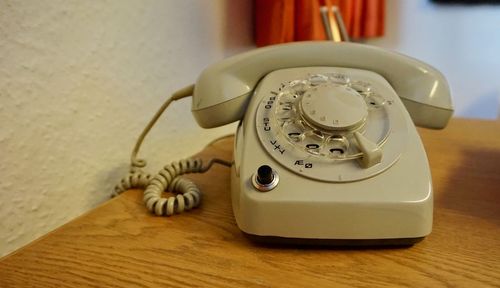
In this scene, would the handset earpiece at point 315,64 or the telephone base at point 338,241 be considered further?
the handset earpiece at point 315,64

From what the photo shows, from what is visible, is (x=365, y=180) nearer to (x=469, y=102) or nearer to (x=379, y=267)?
(x=379, y=267)

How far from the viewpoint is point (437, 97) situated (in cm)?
57

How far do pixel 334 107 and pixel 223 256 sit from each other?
198mm

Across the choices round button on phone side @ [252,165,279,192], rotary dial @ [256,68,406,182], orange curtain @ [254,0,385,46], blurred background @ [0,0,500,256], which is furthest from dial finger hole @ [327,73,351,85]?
orange curtain @ [254,0,385,46]

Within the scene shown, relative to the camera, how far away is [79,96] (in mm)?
588

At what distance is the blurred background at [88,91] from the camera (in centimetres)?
51

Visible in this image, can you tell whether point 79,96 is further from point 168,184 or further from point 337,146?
point 337,146

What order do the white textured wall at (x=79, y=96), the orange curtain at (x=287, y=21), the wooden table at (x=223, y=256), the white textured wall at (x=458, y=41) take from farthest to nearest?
the white textured wall at (x=458, y=41)
the orange curtain at (x=287, y=21)
the white textured wall at (x=79, y=96)
the wooden table at (x=223, y=256)

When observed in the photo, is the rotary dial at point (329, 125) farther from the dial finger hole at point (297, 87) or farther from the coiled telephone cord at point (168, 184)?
the coiled telephone cord at point (168, 184)

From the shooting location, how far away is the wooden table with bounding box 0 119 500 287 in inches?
15.8

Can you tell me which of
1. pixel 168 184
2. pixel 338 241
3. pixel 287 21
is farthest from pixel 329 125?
pixel 287 21

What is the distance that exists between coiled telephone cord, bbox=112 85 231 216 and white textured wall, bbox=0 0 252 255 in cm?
4

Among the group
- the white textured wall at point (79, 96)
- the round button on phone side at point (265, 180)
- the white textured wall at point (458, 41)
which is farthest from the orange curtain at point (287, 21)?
the round button on phone side at point (265, 180)

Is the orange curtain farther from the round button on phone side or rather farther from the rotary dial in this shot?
the round button on phone side
